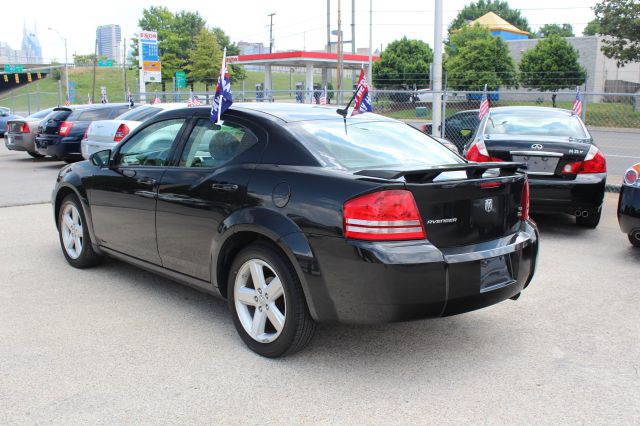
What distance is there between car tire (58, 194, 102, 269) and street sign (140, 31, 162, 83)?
3437 cm

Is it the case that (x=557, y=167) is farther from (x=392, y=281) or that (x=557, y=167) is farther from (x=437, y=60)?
(x=437, y=60)

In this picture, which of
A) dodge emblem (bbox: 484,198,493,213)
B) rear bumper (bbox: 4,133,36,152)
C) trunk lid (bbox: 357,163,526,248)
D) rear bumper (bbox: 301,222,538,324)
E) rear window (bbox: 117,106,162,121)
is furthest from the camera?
rear bumper (bbox: 4,133,36,152)

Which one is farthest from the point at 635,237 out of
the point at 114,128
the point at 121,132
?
the point at 114,128

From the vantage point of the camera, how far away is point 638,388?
358cm

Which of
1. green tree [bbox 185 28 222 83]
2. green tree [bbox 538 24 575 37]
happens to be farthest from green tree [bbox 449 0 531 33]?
green tree [bbox 185 28 222 83]

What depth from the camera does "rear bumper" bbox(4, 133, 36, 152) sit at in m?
17.3

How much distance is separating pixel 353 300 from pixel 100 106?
14.0 m

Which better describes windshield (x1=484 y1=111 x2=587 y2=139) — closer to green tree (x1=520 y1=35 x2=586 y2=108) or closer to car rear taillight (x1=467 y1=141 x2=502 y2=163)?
car rear taillight (x1=467 y1=141 x2=502 y2=163)

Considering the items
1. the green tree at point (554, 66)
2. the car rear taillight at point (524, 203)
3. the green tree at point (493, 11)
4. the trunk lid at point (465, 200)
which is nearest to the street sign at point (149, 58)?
the green tree at point (554, 66)

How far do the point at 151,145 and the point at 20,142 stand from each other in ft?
46.4

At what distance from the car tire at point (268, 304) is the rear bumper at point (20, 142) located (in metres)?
15.2

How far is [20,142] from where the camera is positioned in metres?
17.4

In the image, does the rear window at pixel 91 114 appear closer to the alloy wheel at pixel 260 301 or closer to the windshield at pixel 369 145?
the windshield at pixel 369 145

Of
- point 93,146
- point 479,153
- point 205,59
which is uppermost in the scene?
point 205,59
